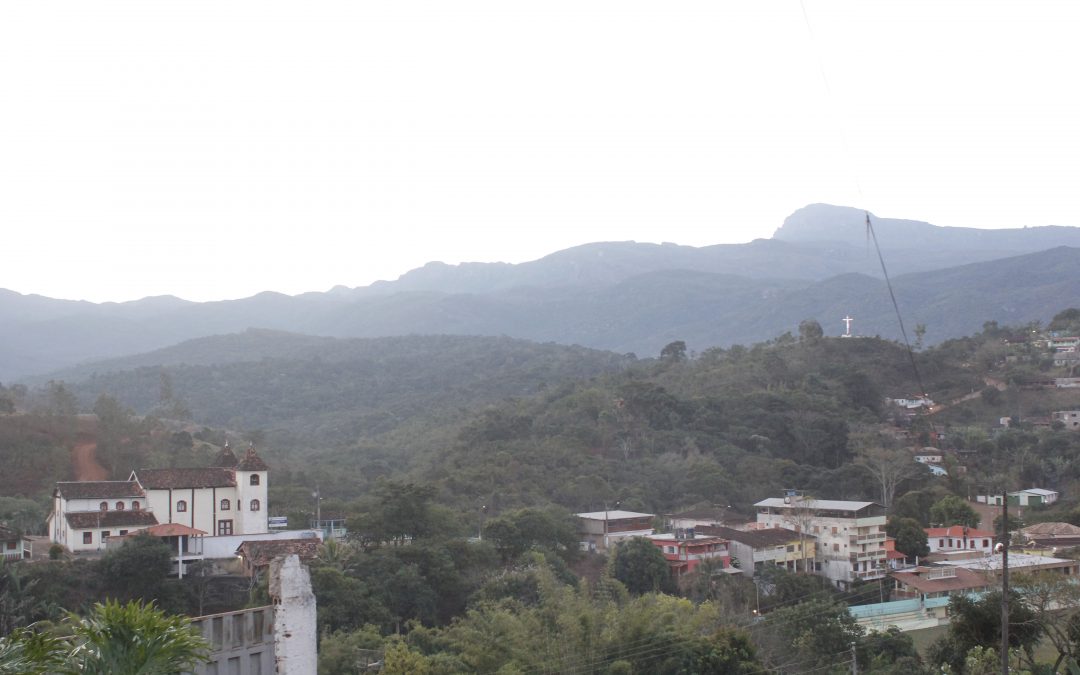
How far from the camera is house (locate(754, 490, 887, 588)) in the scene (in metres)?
29.5

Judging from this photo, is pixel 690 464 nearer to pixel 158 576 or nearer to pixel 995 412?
pixel 995 412

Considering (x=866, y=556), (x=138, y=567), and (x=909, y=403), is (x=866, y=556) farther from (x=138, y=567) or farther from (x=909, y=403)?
(x=909, y=403)

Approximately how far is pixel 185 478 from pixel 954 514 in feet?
77.2

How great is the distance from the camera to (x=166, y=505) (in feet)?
83.0

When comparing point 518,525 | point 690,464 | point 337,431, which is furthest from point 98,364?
point 518,525

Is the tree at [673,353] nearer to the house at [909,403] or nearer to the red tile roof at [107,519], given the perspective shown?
the house at [909,403]

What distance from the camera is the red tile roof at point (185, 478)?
25391 millimetres

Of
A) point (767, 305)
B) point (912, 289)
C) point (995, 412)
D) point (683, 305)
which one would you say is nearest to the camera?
point (995, 412)

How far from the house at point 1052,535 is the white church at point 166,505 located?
833 inches

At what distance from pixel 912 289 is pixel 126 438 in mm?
141089

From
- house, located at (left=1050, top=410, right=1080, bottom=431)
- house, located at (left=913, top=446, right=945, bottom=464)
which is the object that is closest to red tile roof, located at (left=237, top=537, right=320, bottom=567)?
house, located at (left=913, top=446, right=945, bottom=464)

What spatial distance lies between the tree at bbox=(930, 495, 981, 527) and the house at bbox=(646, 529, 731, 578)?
8158mm

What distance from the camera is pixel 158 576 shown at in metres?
22.5

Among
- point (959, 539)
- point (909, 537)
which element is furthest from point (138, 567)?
point (959, 539)
